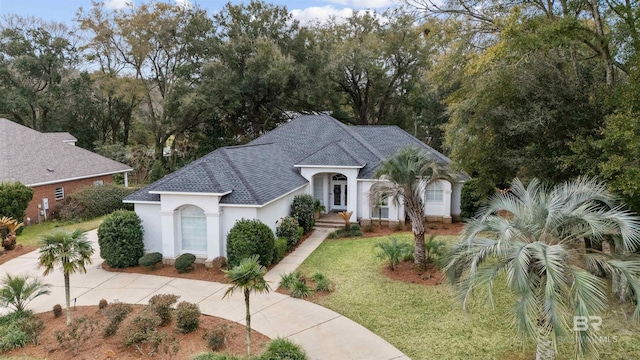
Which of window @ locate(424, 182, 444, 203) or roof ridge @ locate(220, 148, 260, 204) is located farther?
window @ locate(424, 182, 444, 203)

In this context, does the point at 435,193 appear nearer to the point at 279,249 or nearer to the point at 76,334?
the point at 279,249

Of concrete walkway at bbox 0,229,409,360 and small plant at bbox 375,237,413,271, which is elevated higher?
small plant at bbox 375,237,413,271

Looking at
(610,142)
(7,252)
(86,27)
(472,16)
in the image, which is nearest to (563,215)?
(610,142)

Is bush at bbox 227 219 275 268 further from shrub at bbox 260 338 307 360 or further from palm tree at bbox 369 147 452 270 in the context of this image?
shrub at bbox 260 338 307 360

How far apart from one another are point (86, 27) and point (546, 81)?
3700 cm

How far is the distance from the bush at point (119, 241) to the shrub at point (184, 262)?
6.20 feet

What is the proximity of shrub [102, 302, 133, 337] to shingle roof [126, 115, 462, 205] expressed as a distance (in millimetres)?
5160

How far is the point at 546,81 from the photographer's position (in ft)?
38.7

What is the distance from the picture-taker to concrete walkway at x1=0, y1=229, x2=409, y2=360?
867cm

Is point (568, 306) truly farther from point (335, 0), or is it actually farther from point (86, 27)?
point (86, 27)

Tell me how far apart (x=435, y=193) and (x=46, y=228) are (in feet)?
69.8

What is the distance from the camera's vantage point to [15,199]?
19031 mm

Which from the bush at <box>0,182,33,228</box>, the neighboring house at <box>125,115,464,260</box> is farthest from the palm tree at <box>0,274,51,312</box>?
the bush at <box>0,182,33,228</box>

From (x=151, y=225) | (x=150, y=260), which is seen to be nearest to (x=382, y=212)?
(x=151, y=225)
